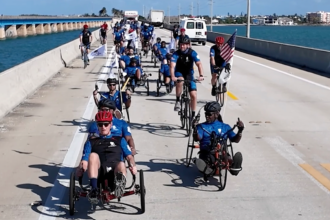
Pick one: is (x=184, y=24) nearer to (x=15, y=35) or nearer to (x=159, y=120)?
(x=159, y=120)

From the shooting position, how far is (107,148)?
22.7ft

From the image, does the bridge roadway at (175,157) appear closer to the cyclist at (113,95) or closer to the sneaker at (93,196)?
the sneaker at (93,196)

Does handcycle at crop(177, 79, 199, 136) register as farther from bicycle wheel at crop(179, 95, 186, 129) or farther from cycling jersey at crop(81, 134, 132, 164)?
cycling jersey at crop(81, 134, 132, 164)

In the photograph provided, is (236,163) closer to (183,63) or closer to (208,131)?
(208,131)

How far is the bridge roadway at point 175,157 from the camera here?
7.03 metres

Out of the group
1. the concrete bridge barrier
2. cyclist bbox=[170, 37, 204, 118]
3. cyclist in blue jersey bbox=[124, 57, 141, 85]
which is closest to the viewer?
cyclist bbox=[170, 37, 204, 118]

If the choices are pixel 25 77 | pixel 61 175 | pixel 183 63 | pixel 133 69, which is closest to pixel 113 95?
pixel 183 63

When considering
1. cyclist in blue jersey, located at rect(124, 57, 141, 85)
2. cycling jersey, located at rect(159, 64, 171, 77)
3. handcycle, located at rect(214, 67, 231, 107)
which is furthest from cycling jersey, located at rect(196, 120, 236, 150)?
cycling jersey, located at rect(159, 64, 171, 77)

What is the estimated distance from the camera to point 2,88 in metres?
13.5

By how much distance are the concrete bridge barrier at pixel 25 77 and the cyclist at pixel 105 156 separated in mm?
6752

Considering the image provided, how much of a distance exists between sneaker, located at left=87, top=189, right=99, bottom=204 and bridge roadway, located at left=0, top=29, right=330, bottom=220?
0.30 m

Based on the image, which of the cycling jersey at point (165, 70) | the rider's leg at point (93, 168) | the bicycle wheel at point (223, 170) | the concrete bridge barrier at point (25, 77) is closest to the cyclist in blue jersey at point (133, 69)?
the cycling jersey at point (165, 70)

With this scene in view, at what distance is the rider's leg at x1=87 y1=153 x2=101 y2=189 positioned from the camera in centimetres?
662

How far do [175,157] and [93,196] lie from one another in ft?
10.0
